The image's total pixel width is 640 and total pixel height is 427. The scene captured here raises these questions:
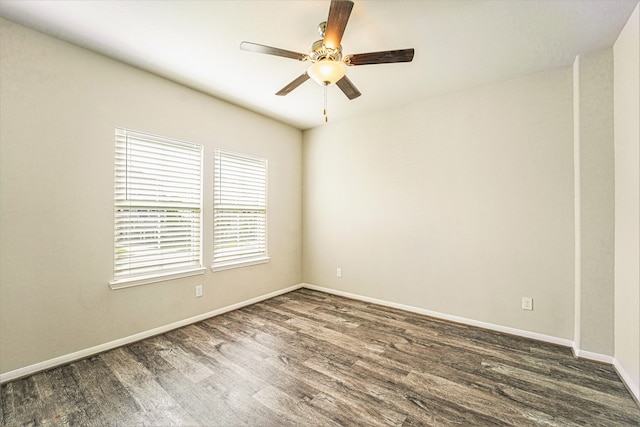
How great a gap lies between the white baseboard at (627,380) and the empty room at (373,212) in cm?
2

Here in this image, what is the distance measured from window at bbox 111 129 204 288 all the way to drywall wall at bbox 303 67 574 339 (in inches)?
78.2

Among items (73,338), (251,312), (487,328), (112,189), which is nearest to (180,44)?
(112,189)

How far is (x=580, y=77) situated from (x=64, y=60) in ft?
14.7

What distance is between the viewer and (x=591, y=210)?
2318 mm

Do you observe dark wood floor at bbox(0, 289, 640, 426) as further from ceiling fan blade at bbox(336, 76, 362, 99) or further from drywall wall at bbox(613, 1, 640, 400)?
ceiling fan blade at bbox(336, 76, 362, 99)

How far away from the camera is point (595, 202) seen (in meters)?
2.30

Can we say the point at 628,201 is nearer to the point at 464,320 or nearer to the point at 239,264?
the point at 464,320

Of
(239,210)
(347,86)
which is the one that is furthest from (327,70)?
(239,210)

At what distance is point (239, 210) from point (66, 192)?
174 centimetres

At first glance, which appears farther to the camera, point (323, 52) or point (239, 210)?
point (239, 210)

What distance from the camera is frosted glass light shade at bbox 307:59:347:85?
1873mm

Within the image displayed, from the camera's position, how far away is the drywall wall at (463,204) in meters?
2.62

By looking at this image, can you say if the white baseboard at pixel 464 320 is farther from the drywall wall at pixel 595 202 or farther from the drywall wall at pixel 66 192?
the drywall wall at pixel 66 192

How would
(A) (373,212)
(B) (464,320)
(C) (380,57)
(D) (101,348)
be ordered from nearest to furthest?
(C) (380,57) < (D) (101,348) < (B) (464,320) < (A) (373,212)
